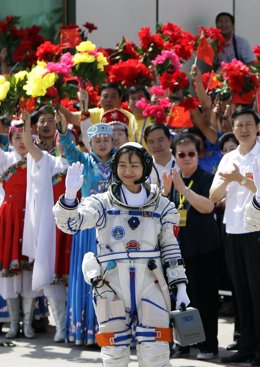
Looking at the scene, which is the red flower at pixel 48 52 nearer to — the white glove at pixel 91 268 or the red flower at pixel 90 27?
the red flower at pixel 90 27

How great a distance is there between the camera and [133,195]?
7.41 m

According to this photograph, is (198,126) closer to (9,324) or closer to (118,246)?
(9,324)

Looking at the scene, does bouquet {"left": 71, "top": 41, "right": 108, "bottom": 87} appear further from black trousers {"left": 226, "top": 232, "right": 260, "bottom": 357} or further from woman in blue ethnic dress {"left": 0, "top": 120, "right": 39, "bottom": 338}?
black trousers {"left": 226, "top": 232, "right": 260, "bottom": 357}

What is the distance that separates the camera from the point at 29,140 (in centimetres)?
957

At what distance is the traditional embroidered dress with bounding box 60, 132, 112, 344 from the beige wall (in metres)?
4.25

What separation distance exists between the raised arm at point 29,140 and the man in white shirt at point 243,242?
177cm

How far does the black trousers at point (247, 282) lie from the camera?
8469mm

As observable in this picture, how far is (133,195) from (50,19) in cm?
659

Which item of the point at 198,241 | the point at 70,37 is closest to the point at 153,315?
the point at 198,241

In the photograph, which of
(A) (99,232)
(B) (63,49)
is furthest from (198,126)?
(A) (99,232)

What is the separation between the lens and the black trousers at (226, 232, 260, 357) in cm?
847

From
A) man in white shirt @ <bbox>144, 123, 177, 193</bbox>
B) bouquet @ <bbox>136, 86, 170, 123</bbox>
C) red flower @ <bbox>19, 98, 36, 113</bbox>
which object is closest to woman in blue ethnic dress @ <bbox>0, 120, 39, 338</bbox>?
red flower @ <bbox>19, 98, 36, 113</bbox>

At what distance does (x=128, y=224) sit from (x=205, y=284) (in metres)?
1.85

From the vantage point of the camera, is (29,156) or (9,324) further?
(9,324)
